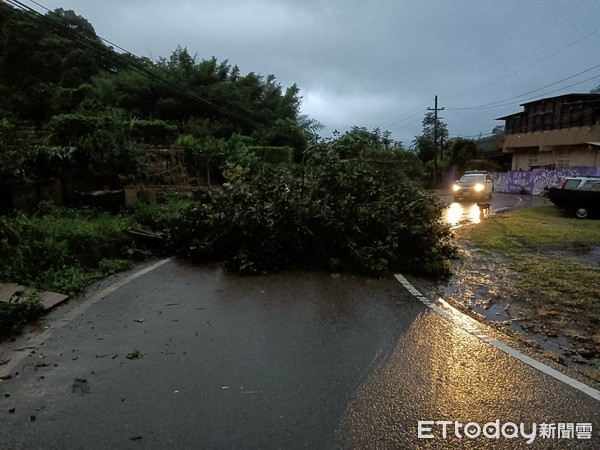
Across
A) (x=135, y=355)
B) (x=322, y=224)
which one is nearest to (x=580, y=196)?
(x=322, y=224)

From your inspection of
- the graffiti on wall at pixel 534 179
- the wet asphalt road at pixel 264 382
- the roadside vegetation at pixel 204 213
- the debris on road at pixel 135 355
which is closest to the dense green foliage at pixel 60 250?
the roadside vegetation at pixel 204 213

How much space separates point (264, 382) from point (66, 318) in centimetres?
316

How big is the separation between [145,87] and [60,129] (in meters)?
22.4

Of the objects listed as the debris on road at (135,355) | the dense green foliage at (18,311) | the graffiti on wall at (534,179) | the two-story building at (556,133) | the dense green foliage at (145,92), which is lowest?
the graffiti on wall at (534,179)

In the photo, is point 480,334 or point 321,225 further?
point 321,225

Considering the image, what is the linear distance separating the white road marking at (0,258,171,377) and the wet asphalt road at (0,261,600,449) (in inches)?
1.6

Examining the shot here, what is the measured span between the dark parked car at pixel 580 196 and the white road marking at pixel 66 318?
18.3 meters

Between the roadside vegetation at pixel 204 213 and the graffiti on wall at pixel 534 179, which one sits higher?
the roadside vegetation at pixel 204 213

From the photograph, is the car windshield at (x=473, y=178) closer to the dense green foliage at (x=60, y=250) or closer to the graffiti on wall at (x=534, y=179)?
the graffiti on wall at (x=534, y=179)

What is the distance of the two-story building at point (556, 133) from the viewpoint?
1425 inches

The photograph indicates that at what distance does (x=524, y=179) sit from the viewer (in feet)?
135

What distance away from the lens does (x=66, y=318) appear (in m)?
5.53

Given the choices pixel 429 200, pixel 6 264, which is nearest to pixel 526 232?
pixel 429 200

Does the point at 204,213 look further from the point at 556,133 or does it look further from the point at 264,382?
the point at 556,133
